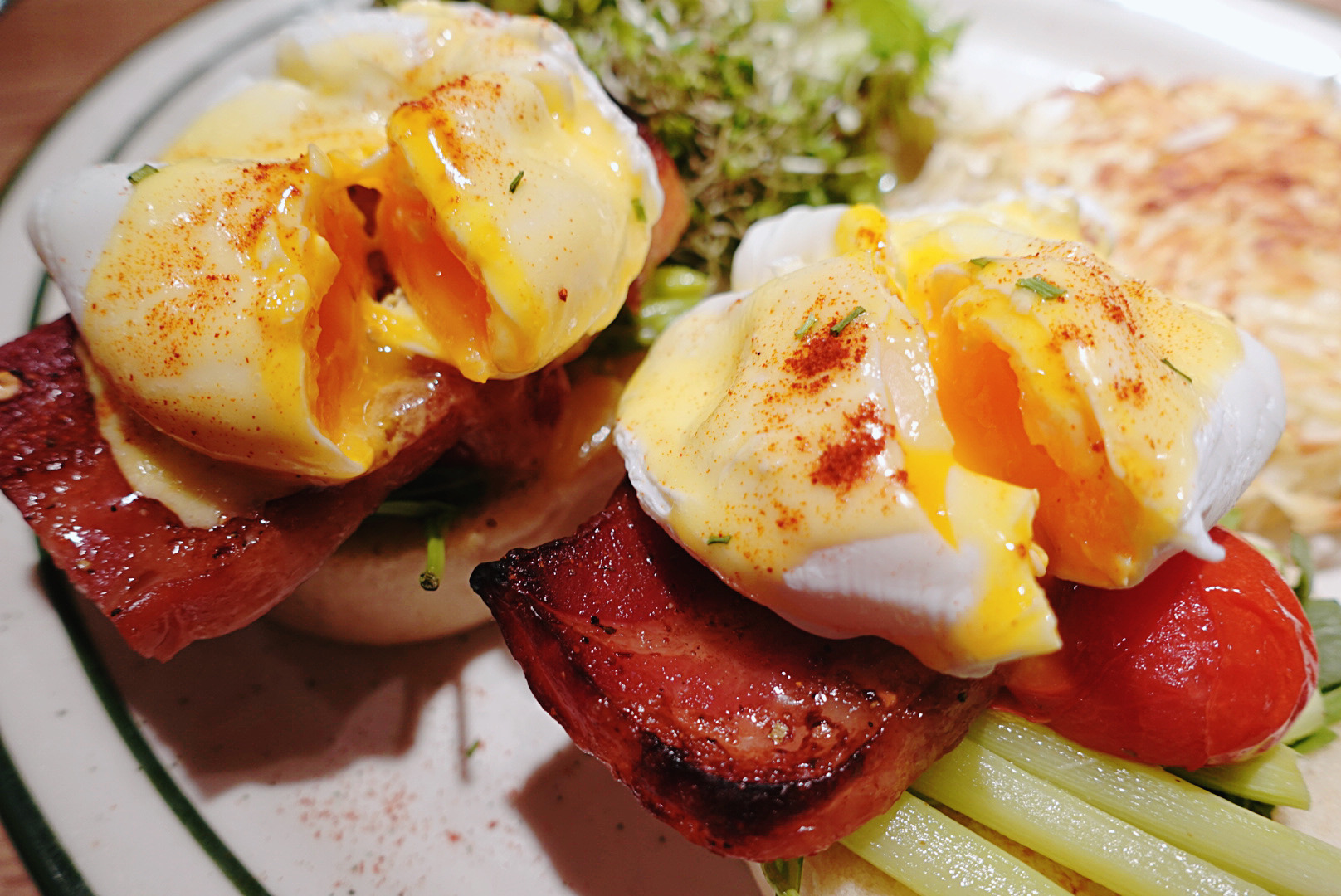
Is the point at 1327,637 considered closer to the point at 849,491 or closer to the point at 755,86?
the point at 849,491

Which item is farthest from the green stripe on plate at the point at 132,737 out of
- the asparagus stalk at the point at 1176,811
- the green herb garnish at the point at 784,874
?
the asparagus stalk at the point at 1176,811

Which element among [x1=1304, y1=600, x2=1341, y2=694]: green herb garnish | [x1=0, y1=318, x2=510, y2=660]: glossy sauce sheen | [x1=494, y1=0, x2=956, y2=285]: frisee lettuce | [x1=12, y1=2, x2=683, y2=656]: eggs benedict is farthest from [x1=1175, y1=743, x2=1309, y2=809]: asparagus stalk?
[x1=494, y1=0, x2=956, y2=285]: frisee lettuce

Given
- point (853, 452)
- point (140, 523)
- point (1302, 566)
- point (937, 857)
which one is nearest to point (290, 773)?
point (140, 523)

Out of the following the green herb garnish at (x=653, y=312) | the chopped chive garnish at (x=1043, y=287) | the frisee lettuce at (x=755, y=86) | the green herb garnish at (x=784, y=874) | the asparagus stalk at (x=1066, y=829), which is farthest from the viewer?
the frisee lettuce at (x=755, y=86)

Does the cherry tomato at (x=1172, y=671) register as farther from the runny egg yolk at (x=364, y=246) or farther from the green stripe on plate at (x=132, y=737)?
the green stripe on plate at (x=132, y=737)

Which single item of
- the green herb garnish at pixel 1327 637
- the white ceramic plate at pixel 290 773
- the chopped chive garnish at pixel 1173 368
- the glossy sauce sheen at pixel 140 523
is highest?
A: the chopped chive garnish at pixel 1173 368

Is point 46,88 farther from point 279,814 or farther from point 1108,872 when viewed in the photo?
point 1108,872

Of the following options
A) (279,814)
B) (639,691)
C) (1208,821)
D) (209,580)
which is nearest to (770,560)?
(639,691)
